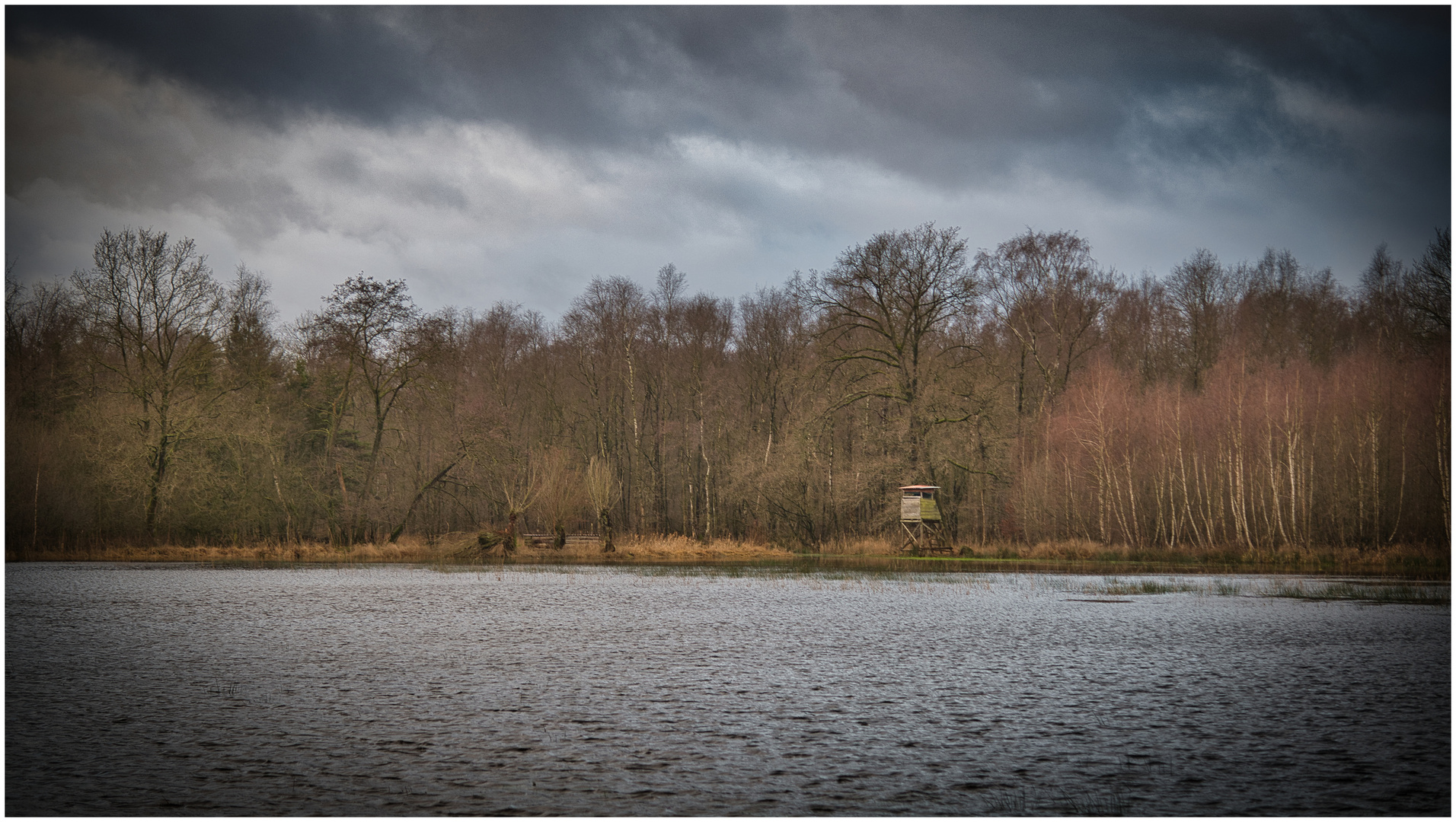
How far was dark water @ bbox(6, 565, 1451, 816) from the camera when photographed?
4.89 m

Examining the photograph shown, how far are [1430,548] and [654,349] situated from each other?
95.9 ft

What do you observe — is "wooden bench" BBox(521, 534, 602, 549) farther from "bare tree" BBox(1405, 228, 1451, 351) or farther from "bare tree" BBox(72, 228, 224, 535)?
"bare tree" BBox(1405, 228, 1451, 351)

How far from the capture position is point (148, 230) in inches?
1155

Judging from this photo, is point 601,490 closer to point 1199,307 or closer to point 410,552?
point 410,552

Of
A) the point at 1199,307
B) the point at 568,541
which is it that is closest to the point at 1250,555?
the point at 1199,307

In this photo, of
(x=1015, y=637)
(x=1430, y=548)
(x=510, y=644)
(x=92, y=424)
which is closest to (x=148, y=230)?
(x=92, y=424)

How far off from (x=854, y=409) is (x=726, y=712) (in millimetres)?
30882

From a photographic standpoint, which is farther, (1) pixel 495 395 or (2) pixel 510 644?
(1) pixel 495 395

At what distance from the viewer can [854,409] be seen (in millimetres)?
37094

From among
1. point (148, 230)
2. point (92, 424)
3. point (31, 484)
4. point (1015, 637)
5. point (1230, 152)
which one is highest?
point (148, 230)

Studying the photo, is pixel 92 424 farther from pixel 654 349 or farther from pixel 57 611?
pixel 654 349

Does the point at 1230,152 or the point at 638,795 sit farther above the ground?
the point at 1230,152

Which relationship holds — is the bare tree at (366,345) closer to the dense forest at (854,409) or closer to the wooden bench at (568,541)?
the dense forest at (854,409)

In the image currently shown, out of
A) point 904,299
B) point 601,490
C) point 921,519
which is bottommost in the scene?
point 921,519
